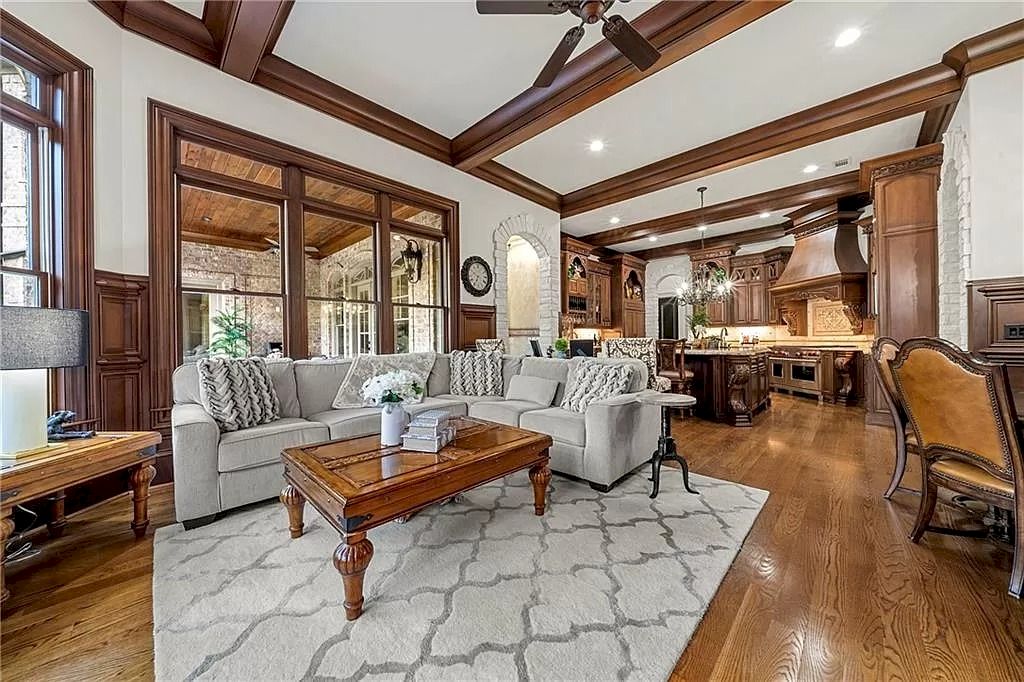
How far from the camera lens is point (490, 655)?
53.9 inches

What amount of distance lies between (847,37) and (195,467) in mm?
5248

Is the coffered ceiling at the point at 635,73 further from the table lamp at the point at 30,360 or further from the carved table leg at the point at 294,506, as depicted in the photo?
the carved table leg at the point at 294,506

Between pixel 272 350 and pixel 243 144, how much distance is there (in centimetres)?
181

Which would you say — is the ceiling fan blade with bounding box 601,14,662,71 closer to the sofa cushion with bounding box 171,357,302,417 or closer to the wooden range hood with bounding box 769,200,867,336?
the sofa cushion with bounding box 171,357,302,417

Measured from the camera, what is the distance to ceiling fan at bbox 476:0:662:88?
219cm

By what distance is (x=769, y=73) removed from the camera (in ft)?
11.3

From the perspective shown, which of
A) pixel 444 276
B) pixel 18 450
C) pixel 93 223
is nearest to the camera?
pixel 18 450

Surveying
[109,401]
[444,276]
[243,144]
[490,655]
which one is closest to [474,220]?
[444,276]

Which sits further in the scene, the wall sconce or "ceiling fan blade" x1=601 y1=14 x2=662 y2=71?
the wall sconce

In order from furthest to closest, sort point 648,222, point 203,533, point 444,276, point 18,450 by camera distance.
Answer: point 648,222 → point 444,276 → point 203,533 → point 18,450

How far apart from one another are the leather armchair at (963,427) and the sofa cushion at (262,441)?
3453 millimetres

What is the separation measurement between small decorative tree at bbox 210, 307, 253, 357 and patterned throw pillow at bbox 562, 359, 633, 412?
115 inches

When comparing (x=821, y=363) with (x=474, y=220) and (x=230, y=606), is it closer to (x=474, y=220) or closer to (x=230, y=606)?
(x=474, y=220)

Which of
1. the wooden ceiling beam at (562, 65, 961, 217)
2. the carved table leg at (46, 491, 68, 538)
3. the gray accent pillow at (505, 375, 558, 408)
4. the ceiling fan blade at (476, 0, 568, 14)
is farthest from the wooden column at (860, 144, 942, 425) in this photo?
the carved table leg at (46, 491, 68, 538)
